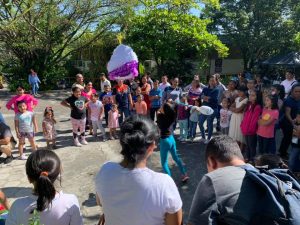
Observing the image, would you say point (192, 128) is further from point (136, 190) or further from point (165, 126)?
point (136, 190)

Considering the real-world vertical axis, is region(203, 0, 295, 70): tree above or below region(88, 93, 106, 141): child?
above

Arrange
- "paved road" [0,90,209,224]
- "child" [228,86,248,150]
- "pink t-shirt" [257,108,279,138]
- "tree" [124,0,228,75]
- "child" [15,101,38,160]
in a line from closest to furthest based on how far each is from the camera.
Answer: "paved road" [0,90,209,224] < "pink t-shirt" [257,108,279,138] < "child" [228,86,248,150] < "child" [15,101,38,160] < "tree" [124,0,228,75]

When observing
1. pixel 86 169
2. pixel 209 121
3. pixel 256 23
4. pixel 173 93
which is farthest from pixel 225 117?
pixel 256 23

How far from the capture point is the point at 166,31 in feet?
63.6

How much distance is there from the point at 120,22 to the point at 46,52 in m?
4.93

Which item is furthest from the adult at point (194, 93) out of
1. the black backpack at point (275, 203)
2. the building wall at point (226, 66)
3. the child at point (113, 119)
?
the building wall at point (226, 66)

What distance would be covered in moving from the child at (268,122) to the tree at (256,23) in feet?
67.5

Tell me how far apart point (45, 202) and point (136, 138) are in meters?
0.78

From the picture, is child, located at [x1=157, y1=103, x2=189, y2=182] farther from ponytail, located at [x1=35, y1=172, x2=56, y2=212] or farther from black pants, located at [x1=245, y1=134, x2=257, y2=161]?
ponytail, located at [x1=35, y1=172, x2=56, y2=212]

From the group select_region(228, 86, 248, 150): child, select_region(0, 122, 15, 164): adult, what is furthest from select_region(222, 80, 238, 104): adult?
select_region(0, 122, 15, 164): adult

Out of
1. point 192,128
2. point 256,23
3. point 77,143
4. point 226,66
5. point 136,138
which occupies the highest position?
point 256,23

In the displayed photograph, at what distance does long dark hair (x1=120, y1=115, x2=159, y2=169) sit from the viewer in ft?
7.62

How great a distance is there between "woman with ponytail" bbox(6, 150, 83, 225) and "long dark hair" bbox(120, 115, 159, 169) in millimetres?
537

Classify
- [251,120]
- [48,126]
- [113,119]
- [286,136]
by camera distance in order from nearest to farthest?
[251,120], [286,136], [48,126], [113,119]
